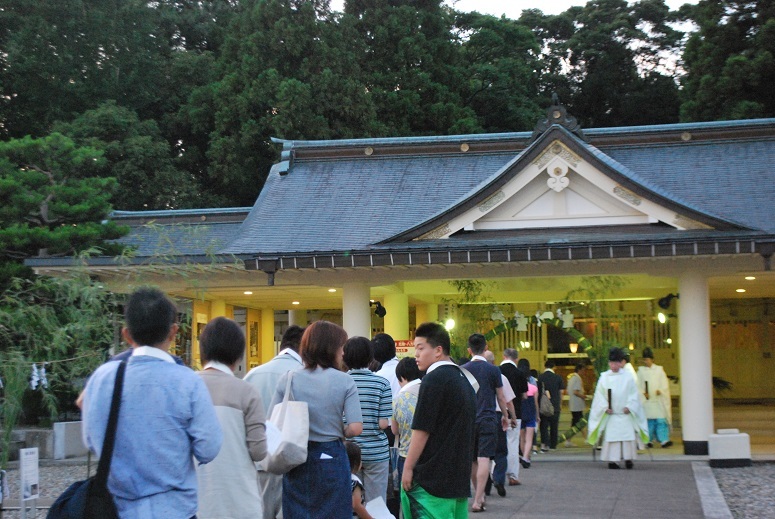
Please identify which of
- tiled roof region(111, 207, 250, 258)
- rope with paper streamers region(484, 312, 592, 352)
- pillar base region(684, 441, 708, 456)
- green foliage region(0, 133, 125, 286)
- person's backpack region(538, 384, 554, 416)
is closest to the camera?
pillar base region(684, 441, 708, 456)

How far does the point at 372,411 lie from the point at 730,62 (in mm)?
30622

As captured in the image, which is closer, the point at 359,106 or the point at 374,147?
the point at 374,147

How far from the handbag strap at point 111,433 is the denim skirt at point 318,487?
214 cm

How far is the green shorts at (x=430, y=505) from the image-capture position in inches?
239

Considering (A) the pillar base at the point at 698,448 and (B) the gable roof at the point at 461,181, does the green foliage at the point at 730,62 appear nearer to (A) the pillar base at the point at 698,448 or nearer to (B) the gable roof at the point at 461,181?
(B) the gable roof at the point at 461,181

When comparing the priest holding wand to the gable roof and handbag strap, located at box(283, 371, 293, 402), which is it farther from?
handbag strap, located at box(283, 371, 293, 402)

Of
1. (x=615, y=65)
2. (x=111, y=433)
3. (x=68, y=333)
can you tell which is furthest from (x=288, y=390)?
(x=615, y=65)

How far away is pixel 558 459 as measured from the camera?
16.0 meters

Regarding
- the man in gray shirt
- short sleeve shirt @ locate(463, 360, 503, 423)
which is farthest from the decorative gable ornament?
the man in gray shirt

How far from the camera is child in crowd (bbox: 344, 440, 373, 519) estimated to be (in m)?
6.99

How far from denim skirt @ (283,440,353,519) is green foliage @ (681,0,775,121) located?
30.0m

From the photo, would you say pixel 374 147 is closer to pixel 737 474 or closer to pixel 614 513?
Result: pixel 737 474

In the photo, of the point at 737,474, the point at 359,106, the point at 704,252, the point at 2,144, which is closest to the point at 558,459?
the point at 737,474

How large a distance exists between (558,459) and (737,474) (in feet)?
9.99
